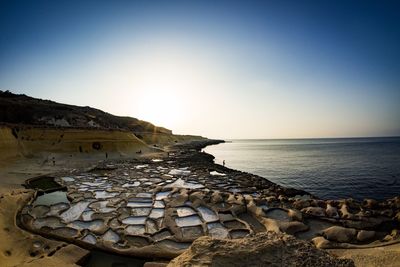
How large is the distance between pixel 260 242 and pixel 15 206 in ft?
40.3

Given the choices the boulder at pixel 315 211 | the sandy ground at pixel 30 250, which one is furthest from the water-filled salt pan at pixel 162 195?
the boulder at pixel 315 211

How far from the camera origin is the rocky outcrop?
357 cm

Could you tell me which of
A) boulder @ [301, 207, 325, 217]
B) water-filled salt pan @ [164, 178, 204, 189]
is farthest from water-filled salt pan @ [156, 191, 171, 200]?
boulder @ [301, 207, 325, 217]

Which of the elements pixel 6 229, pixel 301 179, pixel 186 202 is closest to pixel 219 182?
pixel 186 202

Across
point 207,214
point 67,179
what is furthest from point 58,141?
point 207,214

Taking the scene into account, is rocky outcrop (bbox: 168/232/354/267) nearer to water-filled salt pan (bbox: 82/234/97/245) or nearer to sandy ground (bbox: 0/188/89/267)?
sandy ground (bbox: 0/188/89/267)

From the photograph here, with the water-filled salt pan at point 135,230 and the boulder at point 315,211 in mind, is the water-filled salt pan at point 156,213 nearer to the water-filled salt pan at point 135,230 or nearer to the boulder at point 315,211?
the water-filled salt pan at point 135,230

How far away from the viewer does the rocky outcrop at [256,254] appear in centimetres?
357

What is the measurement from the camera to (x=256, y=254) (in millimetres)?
3672

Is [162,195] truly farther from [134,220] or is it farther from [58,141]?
[58,141]

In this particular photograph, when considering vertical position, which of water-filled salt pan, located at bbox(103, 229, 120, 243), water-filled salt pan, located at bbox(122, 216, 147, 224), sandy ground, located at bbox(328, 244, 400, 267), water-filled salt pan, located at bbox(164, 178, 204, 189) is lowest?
water-filled salt pan, located at bbox(103, 229, 120, 243)

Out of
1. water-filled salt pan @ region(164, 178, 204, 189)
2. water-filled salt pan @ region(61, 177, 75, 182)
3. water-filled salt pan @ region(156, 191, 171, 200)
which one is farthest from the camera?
water-filled salt pan @ region(61, 177, 75, 182)

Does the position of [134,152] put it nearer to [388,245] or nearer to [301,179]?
[301,179]

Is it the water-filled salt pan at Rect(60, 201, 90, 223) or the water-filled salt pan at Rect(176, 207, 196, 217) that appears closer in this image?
the water-filled salt pan at Rect(60, 201, 90, 223)
